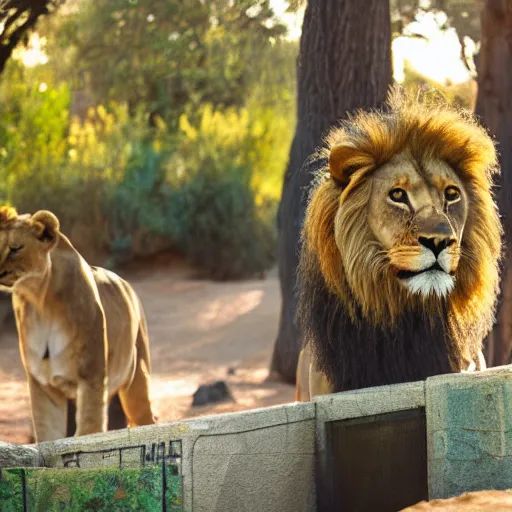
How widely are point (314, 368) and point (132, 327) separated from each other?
1.96m

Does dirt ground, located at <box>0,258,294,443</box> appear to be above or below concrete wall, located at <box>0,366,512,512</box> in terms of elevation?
below

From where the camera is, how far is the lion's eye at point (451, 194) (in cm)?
462

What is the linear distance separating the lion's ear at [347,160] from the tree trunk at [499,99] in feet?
12.5

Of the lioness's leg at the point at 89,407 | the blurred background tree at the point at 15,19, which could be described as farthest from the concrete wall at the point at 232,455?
the blurred background tree at the point at 15,19

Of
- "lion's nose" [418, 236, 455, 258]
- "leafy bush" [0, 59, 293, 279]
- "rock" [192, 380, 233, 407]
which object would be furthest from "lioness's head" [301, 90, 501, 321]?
"leafy bush" [0, 59, 293, 279]

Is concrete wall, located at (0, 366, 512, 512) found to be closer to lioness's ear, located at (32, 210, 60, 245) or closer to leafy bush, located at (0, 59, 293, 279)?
lioness's ear, located at (32, 210, 60, 245)

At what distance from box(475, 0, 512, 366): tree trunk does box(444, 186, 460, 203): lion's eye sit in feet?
→ 12.3

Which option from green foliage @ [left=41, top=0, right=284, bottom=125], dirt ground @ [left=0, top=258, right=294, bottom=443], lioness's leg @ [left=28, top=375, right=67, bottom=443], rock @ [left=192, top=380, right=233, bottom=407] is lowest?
dirt ground @ [left=0, top=258, right=294, bottom=443]

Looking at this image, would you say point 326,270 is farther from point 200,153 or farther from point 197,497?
point 200,153

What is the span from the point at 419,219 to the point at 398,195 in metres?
0.17

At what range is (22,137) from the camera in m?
21.5

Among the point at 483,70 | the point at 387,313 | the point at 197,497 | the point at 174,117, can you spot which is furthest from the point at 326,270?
the point at 174,117

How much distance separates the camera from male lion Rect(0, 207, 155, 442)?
5883 millimetres

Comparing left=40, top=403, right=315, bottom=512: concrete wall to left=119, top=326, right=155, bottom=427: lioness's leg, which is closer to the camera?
left=40, top=403, right=315, bottom=512: concrete wall
